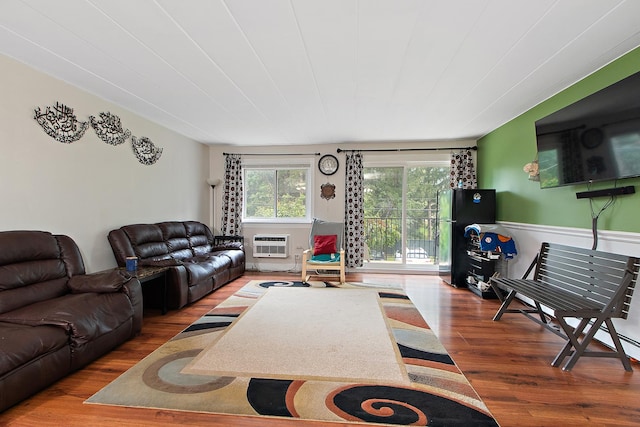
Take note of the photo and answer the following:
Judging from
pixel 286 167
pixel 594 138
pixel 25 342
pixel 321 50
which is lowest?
pixel 25 342

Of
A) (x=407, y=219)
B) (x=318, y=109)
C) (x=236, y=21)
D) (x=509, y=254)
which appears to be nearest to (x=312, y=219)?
(x=407, y=219)

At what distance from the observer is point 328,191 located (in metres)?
5.54

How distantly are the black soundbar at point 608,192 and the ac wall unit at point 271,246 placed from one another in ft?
13.7

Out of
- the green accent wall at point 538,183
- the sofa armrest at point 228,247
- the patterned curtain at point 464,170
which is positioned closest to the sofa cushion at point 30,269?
the sofa armrest at point 228,247

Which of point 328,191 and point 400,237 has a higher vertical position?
point 328,191

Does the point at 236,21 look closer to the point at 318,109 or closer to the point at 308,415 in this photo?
the point at 318,109

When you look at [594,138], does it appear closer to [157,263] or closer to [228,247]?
[157,263]

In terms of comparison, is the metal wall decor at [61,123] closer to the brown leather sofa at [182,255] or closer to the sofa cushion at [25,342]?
the brown leather sofa at [182,255]

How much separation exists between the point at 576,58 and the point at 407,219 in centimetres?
338

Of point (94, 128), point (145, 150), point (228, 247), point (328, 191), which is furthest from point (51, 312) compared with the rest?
point (328, 191)

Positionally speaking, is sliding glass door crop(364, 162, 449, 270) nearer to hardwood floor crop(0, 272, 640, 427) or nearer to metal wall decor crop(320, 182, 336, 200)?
metal wall decor crop(320, 182, 336, 200)

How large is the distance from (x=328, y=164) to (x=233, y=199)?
75.6 inches

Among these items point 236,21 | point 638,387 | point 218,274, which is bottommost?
point 638,387

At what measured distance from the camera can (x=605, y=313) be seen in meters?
2.19
